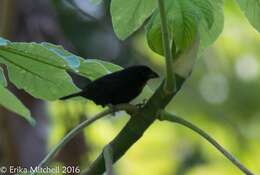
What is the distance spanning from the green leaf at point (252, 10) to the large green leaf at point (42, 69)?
0.24m

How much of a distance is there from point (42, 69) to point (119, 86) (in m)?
0.16

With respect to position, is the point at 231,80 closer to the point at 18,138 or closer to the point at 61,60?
the point at 18,138

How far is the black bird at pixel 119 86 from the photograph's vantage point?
1.31m

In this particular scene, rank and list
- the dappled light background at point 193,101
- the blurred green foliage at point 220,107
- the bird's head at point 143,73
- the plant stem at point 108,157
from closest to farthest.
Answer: the plant stem at point 108,157
the bird's head at point 143,73
the dappled light background at point 193,101
the blurred green foliage at point 220,107

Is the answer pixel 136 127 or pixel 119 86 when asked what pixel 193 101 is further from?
A: pixel 136 127

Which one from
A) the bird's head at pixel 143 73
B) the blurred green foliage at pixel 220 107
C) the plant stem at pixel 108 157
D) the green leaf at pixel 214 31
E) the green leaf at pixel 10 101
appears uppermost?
the green leaf at pixel 214 31

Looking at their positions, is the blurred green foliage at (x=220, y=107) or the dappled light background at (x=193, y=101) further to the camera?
the blurred green foliage at (x=220, y=107)

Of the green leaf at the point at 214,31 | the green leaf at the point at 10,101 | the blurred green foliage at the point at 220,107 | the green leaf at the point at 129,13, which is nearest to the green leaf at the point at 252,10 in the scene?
the green leaf at the point at 214,31

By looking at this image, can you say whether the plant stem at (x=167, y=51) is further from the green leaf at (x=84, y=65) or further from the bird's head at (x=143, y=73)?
the bird's head at (x=143, y=73)

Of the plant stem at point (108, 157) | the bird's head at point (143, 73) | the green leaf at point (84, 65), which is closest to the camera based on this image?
the plant stem at point (108, 157)

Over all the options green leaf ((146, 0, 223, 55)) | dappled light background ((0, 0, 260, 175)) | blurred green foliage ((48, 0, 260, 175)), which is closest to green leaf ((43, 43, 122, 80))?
green leaf ((146, 0, 223, 55))

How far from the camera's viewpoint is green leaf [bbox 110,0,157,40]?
1.23 m

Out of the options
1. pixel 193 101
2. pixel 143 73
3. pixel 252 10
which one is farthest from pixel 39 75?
pixel 193 101

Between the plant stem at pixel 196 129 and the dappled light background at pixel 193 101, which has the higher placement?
the plant stem at pixel 196 129
